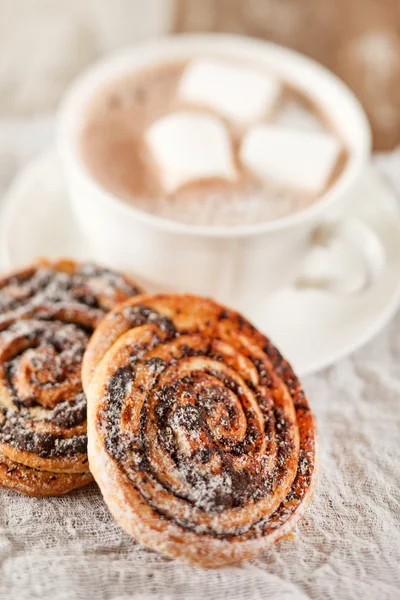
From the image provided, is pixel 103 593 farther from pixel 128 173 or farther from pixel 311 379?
pixel 128 173

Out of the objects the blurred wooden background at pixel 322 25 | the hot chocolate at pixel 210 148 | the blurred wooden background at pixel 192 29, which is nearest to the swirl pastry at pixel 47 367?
the hot chocolate at pixel 210 148

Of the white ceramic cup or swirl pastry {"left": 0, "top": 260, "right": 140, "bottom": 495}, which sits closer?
swirl pastry {"left": 0, "top": 260, "right": 140, "bottom": 495}

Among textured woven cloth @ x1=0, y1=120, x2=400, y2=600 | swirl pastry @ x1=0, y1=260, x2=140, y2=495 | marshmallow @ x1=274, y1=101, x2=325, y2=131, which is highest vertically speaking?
marshmallow @ x1=274, y1=101, x2=325, y2=131

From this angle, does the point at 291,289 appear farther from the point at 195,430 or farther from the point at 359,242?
the point at 195,430

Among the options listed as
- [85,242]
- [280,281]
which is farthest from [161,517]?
[85,242]

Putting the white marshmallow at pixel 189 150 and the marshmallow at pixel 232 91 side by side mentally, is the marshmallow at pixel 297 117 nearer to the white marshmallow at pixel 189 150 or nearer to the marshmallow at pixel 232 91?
the marshmallow at pixel 232 91

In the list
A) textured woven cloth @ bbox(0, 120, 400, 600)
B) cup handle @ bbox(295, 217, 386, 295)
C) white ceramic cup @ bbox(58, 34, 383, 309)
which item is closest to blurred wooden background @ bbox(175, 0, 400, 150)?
white ceramic cup @ bbox(58, 34, 383, 309)

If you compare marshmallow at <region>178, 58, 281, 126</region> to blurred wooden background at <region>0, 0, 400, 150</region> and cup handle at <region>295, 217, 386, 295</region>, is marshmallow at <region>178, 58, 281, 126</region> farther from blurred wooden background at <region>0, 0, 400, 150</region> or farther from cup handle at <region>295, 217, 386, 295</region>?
blurred wooden background at <region>0, 0, 400, 150</region>
